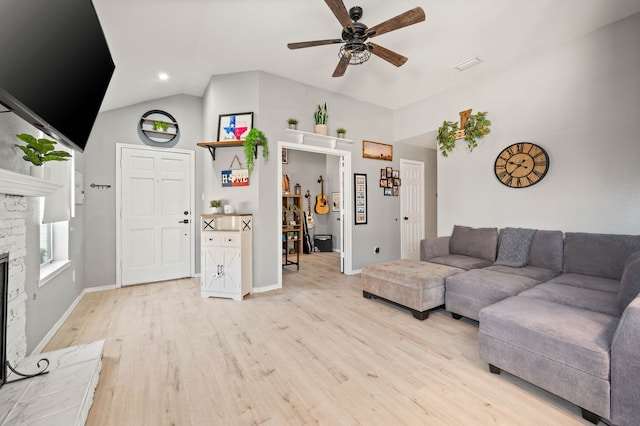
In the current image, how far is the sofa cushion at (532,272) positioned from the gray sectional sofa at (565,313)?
11 mm

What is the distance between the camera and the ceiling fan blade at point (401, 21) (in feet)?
6.93

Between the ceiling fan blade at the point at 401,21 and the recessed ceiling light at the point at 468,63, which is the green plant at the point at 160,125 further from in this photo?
the recessed ceiling light at the point at 468,63

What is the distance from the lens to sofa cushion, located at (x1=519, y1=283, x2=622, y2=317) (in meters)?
1.91

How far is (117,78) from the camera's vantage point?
10.2ft

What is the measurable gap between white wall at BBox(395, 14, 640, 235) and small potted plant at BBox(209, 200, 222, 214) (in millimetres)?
3755

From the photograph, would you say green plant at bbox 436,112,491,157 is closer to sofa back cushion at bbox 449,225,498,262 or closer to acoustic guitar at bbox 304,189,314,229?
sofa back cushion at bbox 449,225,498,262

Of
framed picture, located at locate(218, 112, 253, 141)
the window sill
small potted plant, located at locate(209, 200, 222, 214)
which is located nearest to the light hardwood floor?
the window sill

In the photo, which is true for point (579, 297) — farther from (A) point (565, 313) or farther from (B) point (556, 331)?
(B) point (556, 331)

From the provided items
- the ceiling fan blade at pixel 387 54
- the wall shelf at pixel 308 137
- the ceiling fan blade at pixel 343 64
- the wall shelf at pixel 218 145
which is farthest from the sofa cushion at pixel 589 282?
the wall shelf at pixel 218 145

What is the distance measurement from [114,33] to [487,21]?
3.66 metres

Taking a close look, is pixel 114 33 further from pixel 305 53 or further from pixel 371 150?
pixel 371 150

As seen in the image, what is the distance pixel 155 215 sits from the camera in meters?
4.16

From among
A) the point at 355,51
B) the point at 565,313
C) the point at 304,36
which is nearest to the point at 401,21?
the point at 355,51

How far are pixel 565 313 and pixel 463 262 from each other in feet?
5.21
